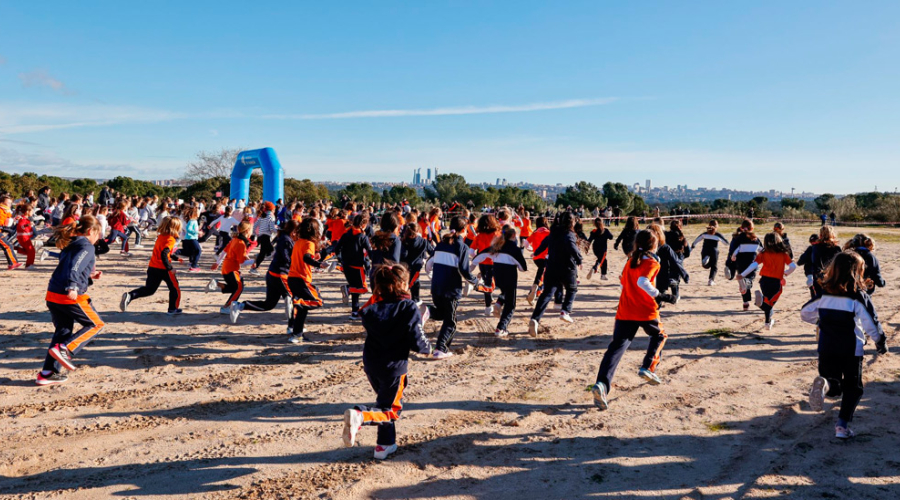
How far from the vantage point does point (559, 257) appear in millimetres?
8234

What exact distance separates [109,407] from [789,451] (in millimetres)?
5807

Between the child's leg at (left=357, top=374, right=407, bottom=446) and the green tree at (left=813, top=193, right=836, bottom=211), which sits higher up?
the green tree at (left=813, top=193, right=836, bottom=211)

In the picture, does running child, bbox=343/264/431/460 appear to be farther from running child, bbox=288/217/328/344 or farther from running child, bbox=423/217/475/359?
running child, bbox=288/217/328/344

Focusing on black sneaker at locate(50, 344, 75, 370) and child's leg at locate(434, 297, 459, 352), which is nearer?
black sneaker at locate(50, 344, 75, 370)

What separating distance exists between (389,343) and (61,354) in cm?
383

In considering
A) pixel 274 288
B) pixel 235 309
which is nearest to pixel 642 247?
pixel 274 288

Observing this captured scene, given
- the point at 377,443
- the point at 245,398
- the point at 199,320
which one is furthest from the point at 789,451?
the point at 199,320

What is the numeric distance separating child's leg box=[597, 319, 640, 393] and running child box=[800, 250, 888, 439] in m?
1.49

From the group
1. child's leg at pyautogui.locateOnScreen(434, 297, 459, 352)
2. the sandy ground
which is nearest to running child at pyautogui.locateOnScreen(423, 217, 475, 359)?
child's leg at pyautogui.locateOnScreen(434, 297, 459, 352)

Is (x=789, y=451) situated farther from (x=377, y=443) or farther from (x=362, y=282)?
(x=362, y=282)

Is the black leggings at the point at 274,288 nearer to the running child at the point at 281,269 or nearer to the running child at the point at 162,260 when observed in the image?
the running child at the point at 281,269

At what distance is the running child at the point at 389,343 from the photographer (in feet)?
13.9

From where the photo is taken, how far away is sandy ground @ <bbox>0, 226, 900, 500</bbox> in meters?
4.01

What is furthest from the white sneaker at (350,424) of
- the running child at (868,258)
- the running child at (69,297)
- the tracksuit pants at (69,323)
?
the running child at (868,258)
